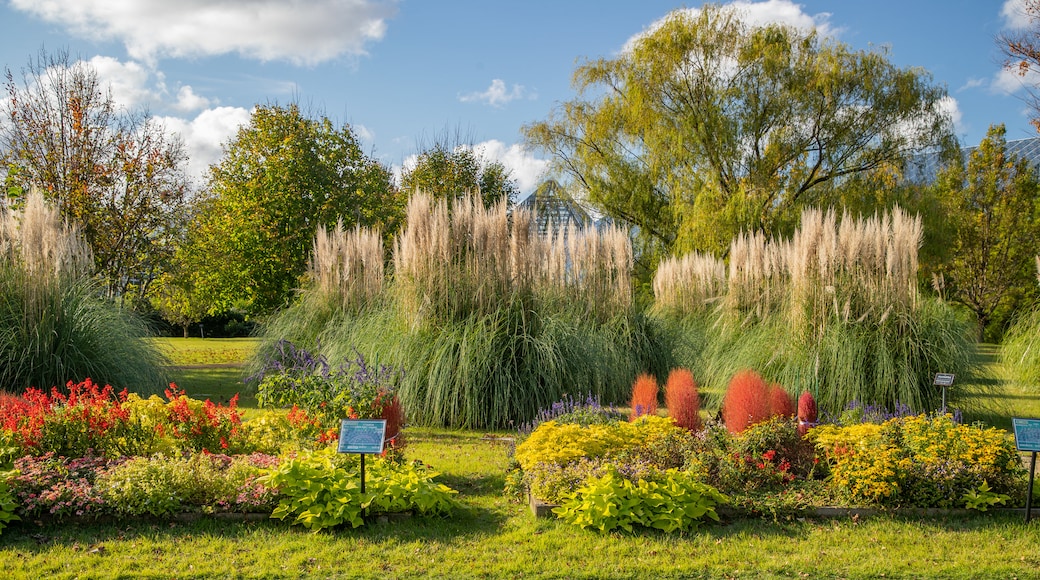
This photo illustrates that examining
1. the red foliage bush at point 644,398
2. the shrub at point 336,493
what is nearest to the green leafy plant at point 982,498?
the red foliage bush at point 644,398

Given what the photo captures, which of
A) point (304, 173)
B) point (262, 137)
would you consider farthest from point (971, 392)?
point (262, 137)

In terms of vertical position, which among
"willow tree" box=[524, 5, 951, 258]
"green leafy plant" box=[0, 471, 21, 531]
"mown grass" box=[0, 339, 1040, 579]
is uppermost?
"willow tree" box=[524, 5, 951, 258]

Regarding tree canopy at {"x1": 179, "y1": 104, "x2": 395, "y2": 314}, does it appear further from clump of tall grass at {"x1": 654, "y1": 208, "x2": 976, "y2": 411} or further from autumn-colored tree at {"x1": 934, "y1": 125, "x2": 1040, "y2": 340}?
autumn-colored tree at {"x1": 934, "y1": 125, "x2": 1040, "y2": 340}

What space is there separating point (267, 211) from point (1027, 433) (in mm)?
13645

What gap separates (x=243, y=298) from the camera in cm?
1625

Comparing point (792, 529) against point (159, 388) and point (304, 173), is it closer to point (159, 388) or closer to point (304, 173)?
point (159, 388)

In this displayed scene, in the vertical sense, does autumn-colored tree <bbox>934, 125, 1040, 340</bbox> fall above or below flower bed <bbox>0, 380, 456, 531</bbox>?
above

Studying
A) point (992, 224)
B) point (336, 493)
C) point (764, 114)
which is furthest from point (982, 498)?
point (992, 224)

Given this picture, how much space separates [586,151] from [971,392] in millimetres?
14895

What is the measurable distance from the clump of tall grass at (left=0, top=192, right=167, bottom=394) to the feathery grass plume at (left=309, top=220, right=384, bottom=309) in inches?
115

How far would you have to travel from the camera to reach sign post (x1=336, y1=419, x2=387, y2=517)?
448cm

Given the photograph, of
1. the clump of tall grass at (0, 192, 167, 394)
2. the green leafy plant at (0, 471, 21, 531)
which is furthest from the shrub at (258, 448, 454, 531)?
the clump of tall grass at (0, 192, 167, 394)

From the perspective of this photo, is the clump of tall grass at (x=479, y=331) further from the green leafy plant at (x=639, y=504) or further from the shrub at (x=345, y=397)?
the green leafy plant at (x=639, y=504)

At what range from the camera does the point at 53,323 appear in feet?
26.8
